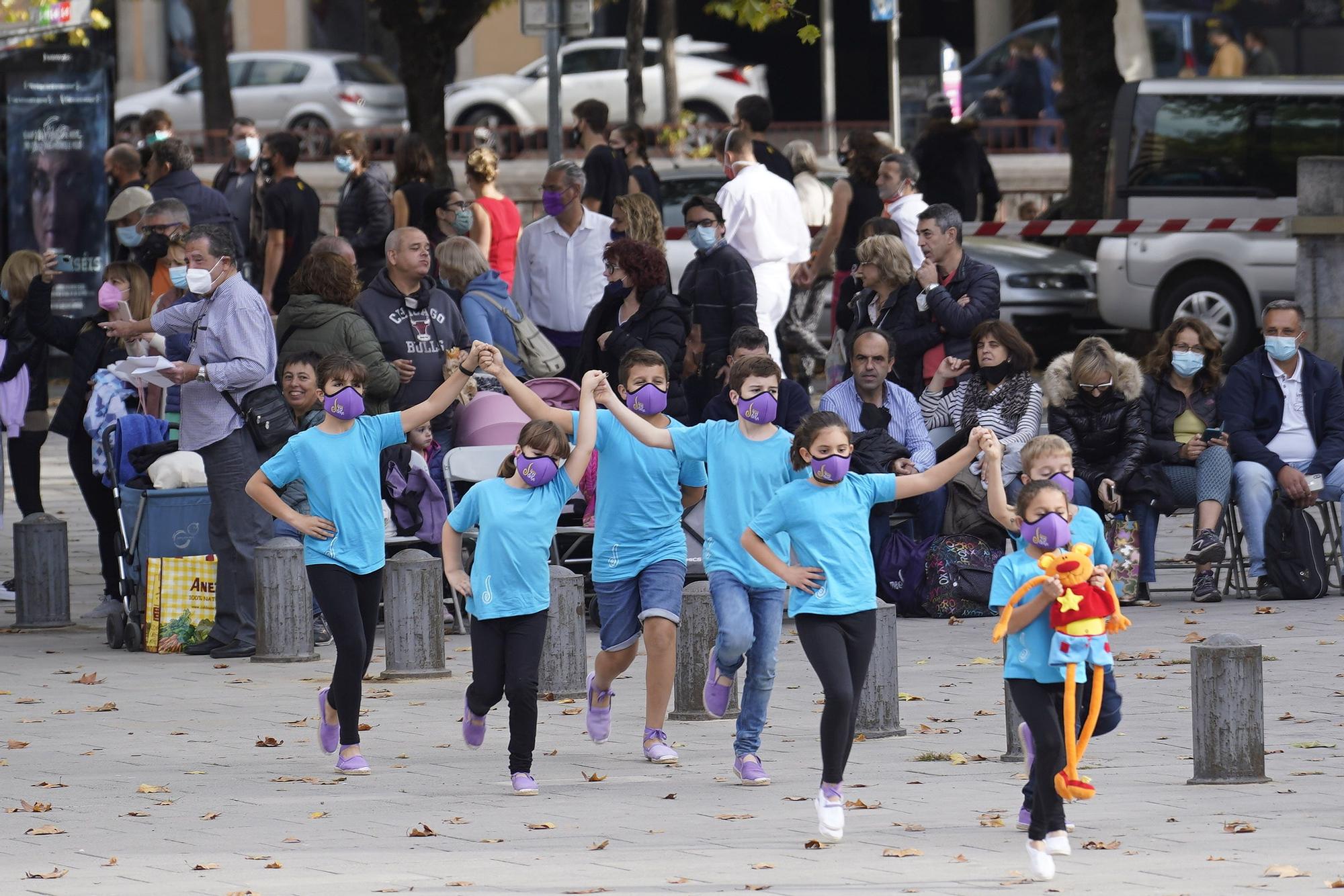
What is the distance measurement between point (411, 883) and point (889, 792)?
197 centimetres

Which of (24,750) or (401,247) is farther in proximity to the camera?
(401,247)

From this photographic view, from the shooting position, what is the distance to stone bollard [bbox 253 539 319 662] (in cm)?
1148

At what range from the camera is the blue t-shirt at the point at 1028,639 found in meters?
→ 7.24

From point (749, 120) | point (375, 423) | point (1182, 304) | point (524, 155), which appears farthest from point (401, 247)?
point (524, 155)

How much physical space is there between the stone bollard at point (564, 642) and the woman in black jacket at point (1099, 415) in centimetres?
321

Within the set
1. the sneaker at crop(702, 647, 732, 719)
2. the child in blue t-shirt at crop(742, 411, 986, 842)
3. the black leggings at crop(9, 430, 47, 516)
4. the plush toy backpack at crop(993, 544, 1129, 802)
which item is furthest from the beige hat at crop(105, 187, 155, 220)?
the plush toy backpack at crop(993, 544, 1129, 802)

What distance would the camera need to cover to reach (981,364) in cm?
1269

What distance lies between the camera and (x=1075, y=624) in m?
7.16

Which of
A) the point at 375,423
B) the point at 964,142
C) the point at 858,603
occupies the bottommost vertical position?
the point at 858,603

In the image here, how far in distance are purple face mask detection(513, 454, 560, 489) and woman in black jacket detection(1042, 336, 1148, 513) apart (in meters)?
4.49

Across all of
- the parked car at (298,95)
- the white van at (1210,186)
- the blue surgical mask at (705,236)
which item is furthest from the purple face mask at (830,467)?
the parked car at (298,95)

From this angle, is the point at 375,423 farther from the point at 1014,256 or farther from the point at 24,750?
the point at 1014,256

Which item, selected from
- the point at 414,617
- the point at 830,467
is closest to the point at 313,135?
the point at 414,617

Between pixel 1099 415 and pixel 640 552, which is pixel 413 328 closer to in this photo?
pixel 1099 415
